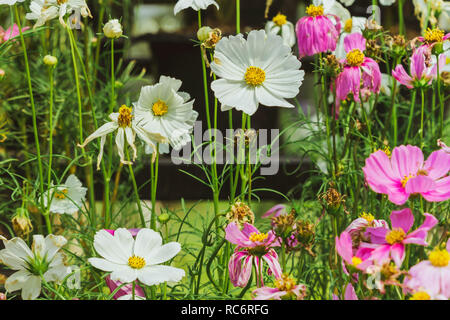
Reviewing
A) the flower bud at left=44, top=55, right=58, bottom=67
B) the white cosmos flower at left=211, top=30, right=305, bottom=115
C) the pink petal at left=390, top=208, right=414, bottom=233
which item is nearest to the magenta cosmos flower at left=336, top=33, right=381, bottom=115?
the white cosmos flower at left=211, top=30, right=305, bottom=115

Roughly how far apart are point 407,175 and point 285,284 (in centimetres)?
15

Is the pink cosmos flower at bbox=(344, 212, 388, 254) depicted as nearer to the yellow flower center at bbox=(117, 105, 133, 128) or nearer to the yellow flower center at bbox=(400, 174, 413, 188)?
the yellow flower center at bbox=(400, 174, 413, 188)

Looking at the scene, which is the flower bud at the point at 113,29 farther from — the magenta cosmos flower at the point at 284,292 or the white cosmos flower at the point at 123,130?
the magenta cosmos flower at the point at 284,292

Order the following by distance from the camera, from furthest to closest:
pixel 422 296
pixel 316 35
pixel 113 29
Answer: pixel 316 35
pixel 113 29
pixel 422 296

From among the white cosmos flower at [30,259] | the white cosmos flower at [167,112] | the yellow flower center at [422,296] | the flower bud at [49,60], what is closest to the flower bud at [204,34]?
the white cosmos flower at [167,112]

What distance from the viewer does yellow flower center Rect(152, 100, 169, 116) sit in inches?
27.7

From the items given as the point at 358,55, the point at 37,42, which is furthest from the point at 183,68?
the point at 358,55

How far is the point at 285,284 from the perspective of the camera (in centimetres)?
53

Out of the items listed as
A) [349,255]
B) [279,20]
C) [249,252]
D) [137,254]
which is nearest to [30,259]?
[137,254]

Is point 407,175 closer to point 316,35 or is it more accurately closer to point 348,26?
point 316,35

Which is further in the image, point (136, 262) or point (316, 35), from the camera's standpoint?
point (316, 35)
